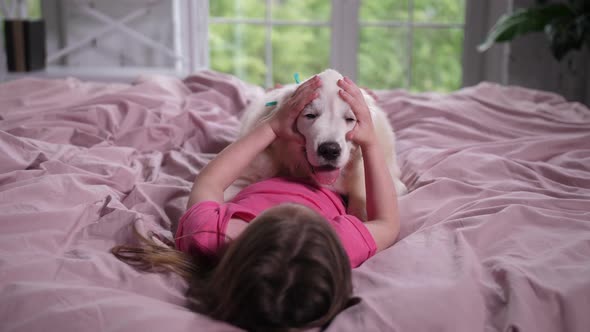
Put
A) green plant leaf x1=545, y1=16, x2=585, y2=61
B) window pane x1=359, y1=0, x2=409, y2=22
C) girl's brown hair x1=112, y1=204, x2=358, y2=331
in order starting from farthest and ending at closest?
window pane x1=359, y1=0, x2=409, y2=22, green plant leaf x1=545, y1=16, x2=585, y2=61, girl's brown hair x1=112, y1=204, x2=358, y2=331

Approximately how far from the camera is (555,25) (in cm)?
336

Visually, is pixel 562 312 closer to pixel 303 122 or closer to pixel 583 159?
pixel 303 122

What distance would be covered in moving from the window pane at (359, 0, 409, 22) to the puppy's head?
311cm

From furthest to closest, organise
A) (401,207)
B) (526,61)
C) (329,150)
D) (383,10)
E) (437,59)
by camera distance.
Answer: (437,59)
(383,10)
(526,61)
(401,207)
(329,150)

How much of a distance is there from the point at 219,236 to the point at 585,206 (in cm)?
77

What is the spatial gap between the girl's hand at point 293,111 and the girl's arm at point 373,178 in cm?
6

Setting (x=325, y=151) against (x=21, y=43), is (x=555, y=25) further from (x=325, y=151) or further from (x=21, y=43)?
(x=21, y=43)

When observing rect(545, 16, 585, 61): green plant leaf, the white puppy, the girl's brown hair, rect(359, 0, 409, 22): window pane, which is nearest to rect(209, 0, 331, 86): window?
rect(359, 0, 409, 22): window pane

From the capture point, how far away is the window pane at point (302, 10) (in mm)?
4133

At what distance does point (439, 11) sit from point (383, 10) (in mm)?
412

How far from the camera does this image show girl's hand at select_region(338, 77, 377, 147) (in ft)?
3.76

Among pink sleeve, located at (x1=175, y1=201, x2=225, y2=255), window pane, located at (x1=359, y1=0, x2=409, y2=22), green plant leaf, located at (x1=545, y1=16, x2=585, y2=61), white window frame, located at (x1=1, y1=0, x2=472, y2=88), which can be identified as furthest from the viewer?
window pane, located at (x1=359, y1=0, x2=409, y2=22)

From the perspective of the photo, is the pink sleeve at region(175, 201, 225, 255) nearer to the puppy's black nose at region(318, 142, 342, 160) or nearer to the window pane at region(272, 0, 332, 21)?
the puppy's black nose at region(318, 142, 342, 160)

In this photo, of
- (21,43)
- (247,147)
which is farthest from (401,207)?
(21,43)
